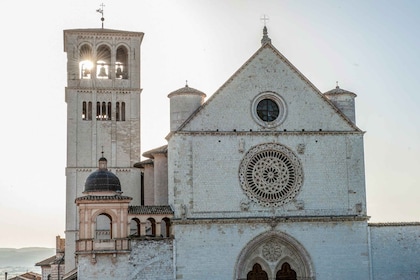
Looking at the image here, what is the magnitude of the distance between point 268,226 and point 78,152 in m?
15.2

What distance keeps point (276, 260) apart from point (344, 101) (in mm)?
9292

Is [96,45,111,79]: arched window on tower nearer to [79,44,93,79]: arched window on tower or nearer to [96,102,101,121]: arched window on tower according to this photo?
[79,44,93,79]: arched window on tower

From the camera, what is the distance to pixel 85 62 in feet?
157

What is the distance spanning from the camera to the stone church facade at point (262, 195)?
36.0 meters

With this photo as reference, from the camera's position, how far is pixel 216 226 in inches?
1430

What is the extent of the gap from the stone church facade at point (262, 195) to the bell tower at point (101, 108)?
810cm

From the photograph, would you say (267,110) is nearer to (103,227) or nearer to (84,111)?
(103,227)

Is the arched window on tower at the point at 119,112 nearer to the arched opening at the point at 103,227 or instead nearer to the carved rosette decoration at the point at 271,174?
the arched opening at the point at 103,227

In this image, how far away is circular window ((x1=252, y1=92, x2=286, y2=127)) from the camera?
1488 inches

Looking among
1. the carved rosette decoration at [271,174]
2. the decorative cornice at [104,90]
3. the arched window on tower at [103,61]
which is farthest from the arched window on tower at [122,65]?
the carved rosette decoration at [271,174]

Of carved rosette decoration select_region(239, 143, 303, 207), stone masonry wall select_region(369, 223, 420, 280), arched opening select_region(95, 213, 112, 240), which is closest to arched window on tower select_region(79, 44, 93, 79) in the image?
arched opening select_region(95, 213, 112, 240)

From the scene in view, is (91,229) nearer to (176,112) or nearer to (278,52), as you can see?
(176,112)

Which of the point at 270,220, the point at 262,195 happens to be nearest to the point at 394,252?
the point at 270,220

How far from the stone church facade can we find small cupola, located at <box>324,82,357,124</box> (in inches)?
2.1
